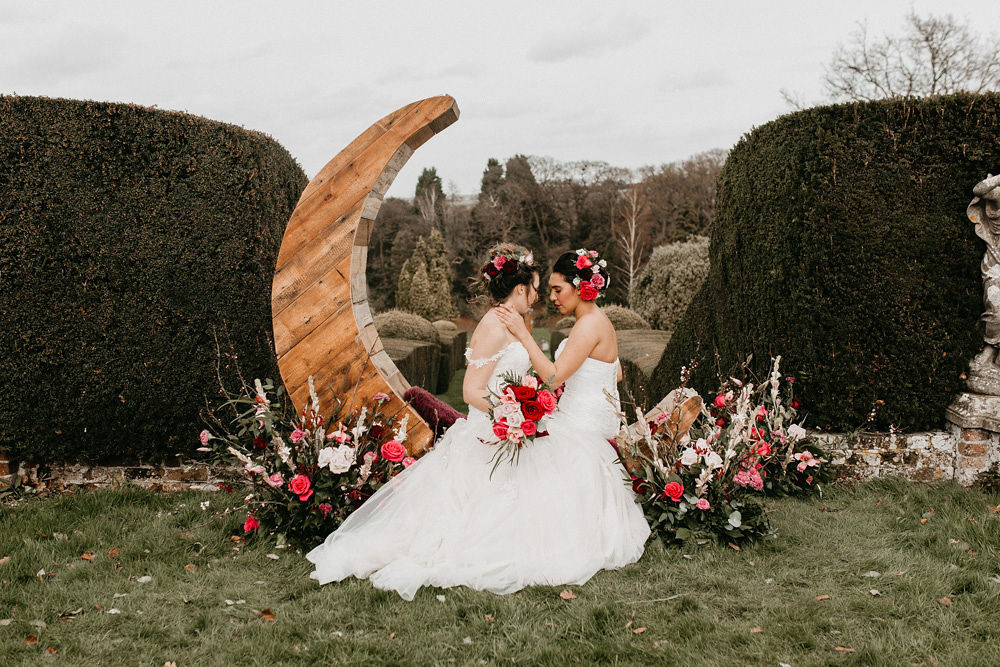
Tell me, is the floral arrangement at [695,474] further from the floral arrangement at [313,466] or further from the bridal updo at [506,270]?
the floral arrangement at [313,466]

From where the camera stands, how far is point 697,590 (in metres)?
3.43

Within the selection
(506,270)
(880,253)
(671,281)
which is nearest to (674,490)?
(506,270)

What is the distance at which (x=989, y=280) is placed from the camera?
4.97 metres

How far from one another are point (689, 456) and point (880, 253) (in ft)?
8.36

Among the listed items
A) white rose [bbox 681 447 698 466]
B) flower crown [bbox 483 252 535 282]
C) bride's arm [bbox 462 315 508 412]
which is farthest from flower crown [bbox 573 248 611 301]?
white rose [bbox 681 447 698 466]

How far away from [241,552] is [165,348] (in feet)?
6.59

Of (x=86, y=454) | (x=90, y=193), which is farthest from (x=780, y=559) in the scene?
(x=90, y=193)

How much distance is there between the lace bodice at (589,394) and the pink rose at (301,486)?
170 centimetres

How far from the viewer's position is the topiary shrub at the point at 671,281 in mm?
15008

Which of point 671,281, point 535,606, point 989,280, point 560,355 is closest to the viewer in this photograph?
point 535,606

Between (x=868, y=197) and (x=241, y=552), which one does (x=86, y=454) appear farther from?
(x=868, y=197)

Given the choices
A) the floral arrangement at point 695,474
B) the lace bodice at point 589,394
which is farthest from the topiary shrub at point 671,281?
the lace bodice at point 589,394

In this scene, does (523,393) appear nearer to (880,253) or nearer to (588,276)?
(588,276)

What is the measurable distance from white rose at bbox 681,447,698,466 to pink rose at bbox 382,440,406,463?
1.76 meters
